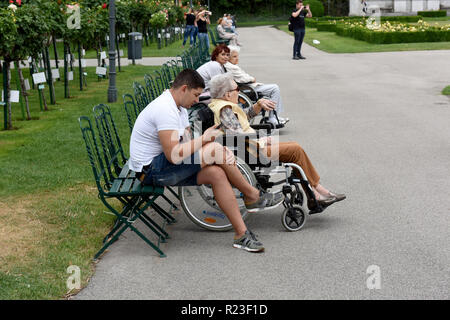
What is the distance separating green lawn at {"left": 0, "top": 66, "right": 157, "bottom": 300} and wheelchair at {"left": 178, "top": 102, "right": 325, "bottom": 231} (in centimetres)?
86

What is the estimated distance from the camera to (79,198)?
7266 millimetres

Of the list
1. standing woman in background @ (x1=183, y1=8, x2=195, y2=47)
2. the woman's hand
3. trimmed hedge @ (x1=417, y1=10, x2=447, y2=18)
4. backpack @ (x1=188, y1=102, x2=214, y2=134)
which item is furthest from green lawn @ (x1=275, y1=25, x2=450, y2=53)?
trimmed hedge @ (x1=417, y1=10, x2=447, y2=18)

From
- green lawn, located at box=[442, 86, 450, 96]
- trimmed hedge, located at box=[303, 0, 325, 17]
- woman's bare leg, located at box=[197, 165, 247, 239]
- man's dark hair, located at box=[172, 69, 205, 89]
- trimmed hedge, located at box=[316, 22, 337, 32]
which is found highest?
trimmed hedge, located at box=[303, 0, 325, 17]

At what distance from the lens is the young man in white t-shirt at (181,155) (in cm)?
570

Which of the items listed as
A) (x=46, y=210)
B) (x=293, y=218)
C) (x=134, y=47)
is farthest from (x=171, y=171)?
(x=134, y=47)

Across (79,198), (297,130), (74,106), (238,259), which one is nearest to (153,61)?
(74,106)

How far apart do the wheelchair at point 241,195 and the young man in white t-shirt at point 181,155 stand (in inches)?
16.9

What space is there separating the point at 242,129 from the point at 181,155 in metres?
1.09

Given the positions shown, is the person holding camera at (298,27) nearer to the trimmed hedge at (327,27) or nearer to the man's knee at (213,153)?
the trimmed hedge at (327,27)

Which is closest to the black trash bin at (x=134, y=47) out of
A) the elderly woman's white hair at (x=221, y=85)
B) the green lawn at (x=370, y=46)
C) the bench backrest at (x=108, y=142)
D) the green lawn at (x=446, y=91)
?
the green lawn at (x=370, y=46)

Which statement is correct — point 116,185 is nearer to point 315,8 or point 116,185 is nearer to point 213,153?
point 213,153

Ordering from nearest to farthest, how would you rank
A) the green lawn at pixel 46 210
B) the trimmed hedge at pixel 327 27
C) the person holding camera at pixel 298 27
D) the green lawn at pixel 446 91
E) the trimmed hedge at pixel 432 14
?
the green lawn at pixel 46 210
the green lawn at pixel 446 91
the person holding camera at pixel 298 27
the trimmed hedge at pixel 327 27
the trimmed hedge at pixel 432 14

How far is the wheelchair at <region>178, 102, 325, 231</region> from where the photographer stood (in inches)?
247

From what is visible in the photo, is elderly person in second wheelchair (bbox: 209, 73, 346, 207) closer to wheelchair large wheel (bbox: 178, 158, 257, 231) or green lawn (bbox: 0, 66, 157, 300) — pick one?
wheelchair large wheel (bbox: 178, 158, 257, 231)
